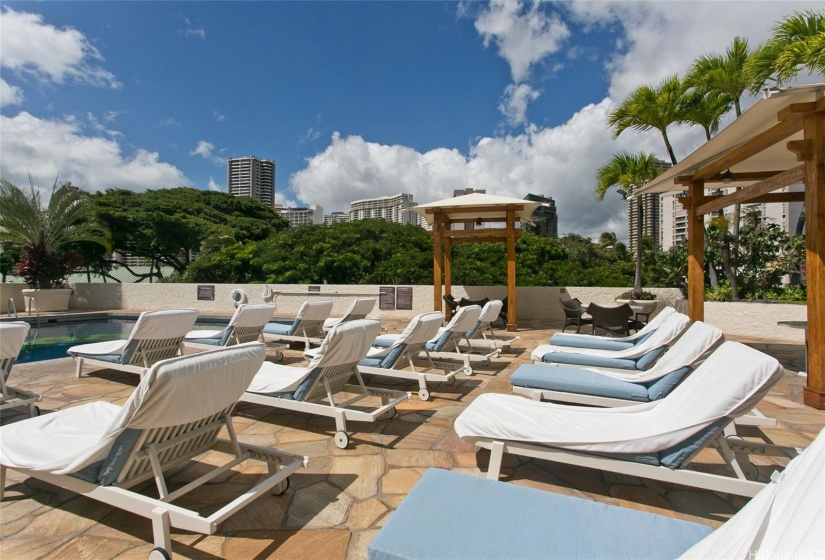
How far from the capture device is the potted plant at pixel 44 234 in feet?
49.7

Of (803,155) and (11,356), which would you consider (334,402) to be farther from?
(803,155)

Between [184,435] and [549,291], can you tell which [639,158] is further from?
[184,435]

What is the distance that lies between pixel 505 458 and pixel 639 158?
36.4 ft

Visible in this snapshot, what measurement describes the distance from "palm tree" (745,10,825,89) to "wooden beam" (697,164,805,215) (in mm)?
3244

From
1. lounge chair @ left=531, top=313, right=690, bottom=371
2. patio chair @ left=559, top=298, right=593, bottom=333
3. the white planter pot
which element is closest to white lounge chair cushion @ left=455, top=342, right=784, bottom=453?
lounge chair @ left=531, top=313, right=690, bottom=371

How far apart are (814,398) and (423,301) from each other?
31.1 feet

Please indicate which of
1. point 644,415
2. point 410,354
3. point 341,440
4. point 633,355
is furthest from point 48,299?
point 644,415

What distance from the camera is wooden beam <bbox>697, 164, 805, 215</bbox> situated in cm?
474

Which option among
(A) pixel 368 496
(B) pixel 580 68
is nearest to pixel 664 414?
(A) pixel 368 496

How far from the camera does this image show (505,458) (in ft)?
10.7

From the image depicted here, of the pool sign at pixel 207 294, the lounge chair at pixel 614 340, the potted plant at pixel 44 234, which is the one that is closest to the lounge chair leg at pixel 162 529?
the lounge chair at pixel 614 340

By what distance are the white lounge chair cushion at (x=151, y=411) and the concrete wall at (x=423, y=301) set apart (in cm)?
951

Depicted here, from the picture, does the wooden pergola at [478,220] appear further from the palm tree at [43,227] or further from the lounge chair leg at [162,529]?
the palm tree at [43,227]

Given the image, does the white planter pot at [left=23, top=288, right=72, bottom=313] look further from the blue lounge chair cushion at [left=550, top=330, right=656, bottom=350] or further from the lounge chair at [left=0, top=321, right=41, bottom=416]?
the blue lounge chair cushion at [left=550, top=330, right=656, bottom=350]
